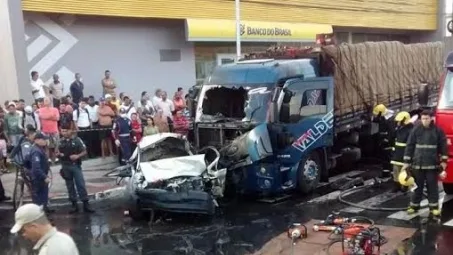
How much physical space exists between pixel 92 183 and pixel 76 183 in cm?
243

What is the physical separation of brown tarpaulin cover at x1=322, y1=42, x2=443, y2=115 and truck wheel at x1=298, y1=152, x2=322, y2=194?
1.32 metres

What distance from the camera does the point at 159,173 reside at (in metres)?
9.94

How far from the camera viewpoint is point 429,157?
9.11 m

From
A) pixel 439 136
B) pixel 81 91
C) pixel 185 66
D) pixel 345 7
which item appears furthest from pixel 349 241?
pixel 345 7

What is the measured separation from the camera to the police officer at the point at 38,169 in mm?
10062

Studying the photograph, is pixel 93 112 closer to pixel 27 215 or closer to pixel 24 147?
pixel 24 147

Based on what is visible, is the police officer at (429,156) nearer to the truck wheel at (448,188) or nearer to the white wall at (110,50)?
the truck wheel at (448,188)

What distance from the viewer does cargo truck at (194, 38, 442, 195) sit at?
10875 millimetres

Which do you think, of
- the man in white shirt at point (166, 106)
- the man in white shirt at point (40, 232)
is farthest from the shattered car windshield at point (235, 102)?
the man in white shirt at point (40, 232)

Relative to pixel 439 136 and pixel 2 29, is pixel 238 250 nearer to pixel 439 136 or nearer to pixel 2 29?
pixel 439 136

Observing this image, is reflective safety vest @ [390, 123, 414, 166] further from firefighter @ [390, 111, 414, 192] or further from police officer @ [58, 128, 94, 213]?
police officer @ [58, 128, 94, 213]

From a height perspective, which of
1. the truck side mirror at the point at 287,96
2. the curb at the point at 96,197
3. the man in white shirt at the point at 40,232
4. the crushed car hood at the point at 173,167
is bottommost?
the curb at the point at 96,197

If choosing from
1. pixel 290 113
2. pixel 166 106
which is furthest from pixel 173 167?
pixel 166 106

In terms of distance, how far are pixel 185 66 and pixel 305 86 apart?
1079cm
